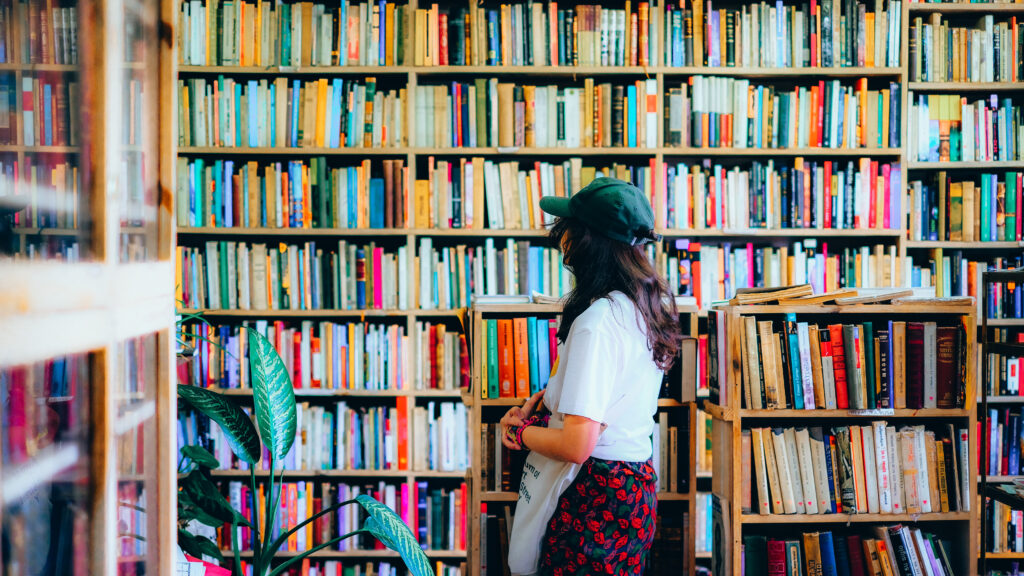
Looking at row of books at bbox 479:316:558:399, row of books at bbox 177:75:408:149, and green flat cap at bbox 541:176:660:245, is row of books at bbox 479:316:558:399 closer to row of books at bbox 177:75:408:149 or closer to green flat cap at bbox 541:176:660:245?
green flat cap at bbox 541:176:660:245

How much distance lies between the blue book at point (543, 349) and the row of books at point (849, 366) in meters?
0.49

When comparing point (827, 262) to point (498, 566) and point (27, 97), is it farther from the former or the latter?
point (27, 97)

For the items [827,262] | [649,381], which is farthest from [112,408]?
[827,262]

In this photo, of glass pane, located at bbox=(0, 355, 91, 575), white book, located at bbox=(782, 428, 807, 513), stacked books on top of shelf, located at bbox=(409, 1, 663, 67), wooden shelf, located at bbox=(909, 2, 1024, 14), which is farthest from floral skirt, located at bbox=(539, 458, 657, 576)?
wooden shelf, located at bbox=(909, 2, 1024, 14)

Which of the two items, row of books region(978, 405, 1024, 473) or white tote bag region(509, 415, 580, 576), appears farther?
row of books region(978, 405, 1024, 473)

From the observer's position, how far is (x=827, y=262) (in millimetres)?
2816

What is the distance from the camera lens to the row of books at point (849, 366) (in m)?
1.88

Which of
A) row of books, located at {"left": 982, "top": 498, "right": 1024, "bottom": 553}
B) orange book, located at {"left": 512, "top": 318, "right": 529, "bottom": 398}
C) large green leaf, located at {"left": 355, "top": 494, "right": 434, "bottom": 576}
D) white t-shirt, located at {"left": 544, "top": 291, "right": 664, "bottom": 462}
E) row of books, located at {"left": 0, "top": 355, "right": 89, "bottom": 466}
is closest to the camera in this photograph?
row of books, located at {"left": 0, "top": 355, "right": 89, "bottom": 466}

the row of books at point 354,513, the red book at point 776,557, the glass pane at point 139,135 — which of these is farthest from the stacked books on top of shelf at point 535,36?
the glass pane at point 139,135

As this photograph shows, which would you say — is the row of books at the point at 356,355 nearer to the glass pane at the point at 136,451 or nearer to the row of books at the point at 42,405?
the glass pane at the point at 136,451

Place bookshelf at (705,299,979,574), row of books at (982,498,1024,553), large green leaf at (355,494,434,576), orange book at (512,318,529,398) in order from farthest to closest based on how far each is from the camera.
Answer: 1. row of books at (982,498,1024,553)
2. orange book at (512,318,529,398)
3. bookshelf at (705,299,979,574)
4. large green leaf at (355,494,434,576)

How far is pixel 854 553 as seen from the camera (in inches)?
76.8

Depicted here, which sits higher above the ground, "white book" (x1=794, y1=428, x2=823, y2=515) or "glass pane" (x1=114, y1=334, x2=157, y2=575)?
"glass pane" (x1=114, y1=334, x2=157, y2=575)

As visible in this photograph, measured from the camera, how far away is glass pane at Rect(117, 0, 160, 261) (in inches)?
23.3
